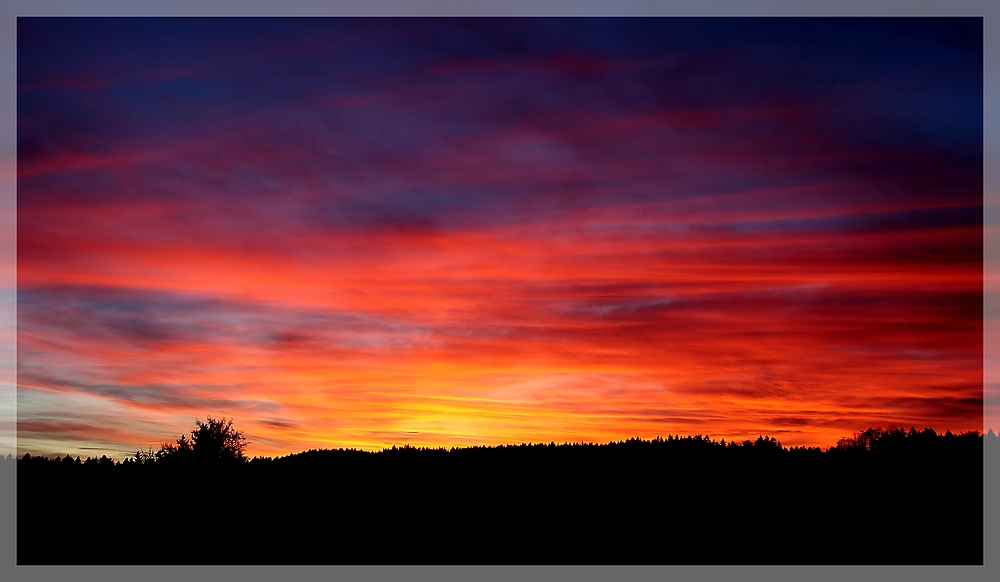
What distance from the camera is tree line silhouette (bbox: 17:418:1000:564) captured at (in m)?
33.9

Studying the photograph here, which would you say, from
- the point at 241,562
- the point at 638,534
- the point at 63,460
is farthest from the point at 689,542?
the point at 63,460

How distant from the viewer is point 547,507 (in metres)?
38.4

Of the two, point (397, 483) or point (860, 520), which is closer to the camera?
point (860, 520)

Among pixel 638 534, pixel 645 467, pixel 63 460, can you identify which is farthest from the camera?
pixel 63 460

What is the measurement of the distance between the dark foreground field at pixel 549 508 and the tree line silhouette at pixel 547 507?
0.10 metres

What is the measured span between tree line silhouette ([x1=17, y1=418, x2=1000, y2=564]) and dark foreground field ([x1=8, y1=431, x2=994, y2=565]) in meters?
0.10

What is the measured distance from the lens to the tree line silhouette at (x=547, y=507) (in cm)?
3394

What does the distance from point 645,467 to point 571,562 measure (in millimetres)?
9438

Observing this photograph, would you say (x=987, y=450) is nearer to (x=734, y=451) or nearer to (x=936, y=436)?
(x=936, y=436)

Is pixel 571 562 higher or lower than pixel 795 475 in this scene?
lower

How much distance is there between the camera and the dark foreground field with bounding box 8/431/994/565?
111ft

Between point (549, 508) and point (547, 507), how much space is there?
0.18 m

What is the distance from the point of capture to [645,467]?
4153 centimetres

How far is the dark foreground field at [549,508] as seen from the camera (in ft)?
111
